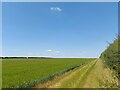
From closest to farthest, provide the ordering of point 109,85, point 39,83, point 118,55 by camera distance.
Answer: point 118,55 → point 109,85 → point 39,83

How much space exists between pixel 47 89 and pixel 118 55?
13.6m

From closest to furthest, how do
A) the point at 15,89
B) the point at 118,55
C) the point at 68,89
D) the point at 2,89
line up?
the point at 118,55 < the point at 15,89 < the point at 2,89 < the point at 68,89

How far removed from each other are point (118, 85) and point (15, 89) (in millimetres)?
10687

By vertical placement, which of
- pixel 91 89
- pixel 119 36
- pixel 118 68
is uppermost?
pixel 119 36

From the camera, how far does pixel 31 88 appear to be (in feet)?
74.0

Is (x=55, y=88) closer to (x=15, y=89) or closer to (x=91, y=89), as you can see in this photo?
(x=91, y=89)

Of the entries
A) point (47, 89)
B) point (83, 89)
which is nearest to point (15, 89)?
point (47, 89)

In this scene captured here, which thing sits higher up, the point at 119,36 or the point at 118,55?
the point at 119,36

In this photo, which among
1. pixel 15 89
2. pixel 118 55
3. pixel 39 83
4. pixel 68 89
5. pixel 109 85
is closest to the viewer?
pixel 118 55

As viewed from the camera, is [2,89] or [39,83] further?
[39,83]

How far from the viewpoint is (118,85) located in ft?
35.6

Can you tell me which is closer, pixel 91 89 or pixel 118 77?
pixel 118 77

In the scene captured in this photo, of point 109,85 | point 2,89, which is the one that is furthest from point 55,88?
point 109,85

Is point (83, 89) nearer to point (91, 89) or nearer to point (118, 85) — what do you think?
point (91, 89)
